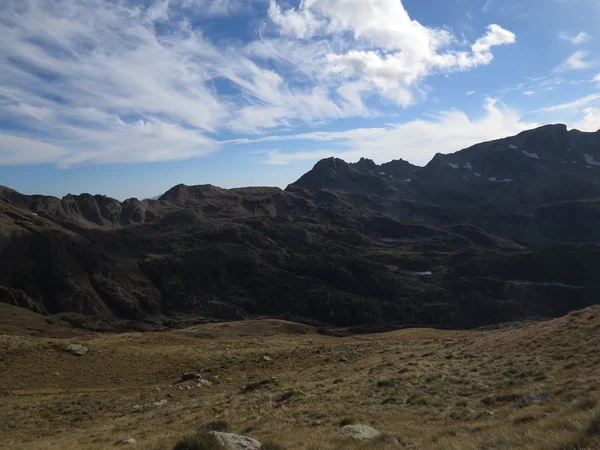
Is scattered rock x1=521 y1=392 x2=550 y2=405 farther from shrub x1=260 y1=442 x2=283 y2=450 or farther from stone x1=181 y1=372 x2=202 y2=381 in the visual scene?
stone x1=181 y1=372 x2=202 y2=381

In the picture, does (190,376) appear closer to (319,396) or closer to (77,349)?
(77,349)

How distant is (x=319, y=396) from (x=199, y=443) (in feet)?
35.5

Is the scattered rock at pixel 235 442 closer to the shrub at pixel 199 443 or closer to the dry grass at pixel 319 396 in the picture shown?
the shrub at pixel 199 443

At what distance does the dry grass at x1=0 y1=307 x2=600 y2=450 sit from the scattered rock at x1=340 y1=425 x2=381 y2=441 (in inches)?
18.4

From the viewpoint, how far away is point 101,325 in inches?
4131

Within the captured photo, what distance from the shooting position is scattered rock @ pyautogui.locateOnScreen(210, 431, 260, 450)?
1139 centimetres

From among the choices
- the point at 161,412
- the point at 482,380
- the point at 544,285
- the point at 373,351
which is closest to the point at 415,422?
the point at 482,380

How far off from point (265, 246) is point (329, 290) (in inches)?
1696

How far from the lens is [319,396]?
21.0 meters

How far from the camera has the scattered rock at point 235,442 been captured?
11391 millimetres

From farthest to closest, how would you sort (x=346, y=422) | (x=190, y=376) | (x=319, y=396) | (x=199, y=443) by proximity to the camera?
(x=190, y=376), (x=319, y=396), (x=346, y=422), (x=199, y=443)

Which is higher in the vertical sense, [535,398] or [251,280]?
[535,398]

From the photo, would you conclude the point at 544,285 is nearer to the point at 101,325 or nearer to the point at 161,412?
the point at 101,325

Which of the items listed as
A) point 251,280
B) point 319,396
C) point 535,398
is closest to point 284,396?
point 319,396
